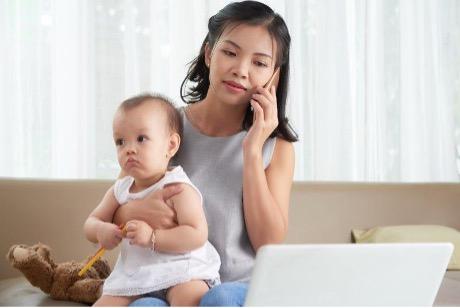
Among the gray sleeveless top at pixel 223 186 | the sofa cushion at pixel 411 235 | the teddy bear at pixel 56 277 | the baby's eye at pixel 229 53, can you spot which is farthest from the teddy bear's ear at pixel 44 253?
the sofa cushion at pixel 411 235

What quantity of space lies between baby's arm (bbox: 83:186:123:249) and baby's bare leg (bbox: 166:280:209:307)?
13cm

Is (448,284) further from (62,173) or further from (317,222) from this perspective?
(62,173)

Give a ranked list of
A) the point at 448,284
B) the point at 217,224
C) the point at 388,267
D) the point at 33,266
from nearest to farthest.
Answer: the point at 388,267
the point at 217,224
the point at 33,266
the point at 448,284

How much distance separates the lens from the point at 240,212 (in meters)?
1.75

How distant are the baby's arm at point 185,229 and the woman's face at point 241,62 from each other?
0.26 m

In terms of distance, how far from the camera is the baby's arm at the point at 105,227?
148 centimetres

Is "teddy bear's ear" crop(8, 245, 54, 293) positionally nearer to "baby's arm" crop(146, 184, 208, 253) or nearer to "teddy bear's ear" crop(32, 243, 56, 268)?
"teddy bear's ear" crop(32, 243, 56, 268)

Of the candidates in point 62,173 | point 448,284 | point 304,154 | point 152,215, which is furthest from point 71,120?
point 152,215

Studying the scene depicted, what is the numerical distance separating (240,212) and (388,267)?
1.97 ft

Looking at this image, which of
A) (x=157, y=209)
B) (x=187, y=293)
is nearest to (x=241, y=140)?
(x=157, y=209)

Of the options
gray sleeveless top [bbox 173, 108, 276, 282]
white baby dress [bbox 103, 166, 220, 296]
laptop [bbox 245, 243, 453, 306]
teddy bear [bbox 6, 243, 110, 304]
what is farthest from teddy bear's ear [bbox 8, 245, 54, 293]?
laptop [bbox 245, 243, 453, 306]

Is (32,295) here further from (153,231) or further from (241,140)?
(153,231)

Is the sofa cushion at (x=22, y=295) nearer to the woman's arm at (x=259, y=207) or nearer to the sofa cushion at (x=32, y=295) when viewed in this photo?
the sofa cushion at (x=32, y=295)

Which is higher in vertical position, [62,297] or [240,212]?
[240,212]
